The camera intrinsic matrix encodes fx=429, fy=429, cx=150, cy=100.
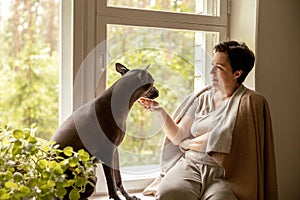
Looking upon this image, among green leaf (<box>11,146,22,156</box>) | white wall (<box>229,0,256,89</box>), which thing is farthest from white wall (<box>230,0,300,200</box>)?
green leaf (<box>11,146,22,156</box>)

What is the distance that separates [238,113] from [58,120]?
82 cm

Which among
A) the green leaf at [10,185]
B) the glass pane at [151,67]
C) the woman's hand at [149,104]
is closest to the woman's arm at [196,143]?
the glass pane at [151,67]

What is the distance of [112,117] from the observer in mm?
1654

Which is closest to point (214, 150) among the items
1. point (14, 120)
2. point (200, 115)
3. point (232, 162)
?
point (232, 162)

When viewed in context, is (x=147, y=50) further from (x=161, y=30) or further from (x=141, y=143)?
(x=141, y=143)

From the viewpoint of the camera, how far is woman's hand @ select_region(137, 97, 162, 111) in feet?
6.25

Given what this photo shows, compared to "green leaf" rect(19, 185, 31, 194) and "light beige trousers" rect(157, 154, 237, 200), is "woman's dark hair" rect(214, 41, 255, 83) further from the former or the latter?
"green leaf" rect(19, 185, 31, 194)

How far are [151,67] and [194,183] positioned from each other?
21.5 inches

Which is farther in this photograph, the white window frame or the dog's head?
the white window frame

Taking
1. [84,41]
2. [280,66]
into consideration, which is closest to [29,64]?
[84,41]

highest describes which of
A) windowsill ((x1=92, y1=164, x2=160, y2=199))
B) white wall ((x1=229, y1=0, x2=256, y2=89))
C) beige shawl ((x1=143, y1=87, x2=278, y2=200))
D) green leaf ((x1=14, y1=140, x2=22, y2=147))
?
white wall ((x1=229, y1=0, x2=256, y2=89))

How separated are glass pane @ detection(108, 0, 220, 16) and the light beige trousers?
75 centimetres

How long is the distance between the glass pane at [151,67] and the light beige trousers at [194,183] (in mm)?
173

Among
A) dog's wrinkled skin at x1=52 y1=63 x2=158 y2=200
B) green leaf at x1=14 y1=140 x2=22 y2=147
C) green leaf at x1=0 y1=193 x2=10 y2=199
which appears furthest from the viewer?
dog's wrinkled skin at x1=52 y1=63 x2=158 y2=200
